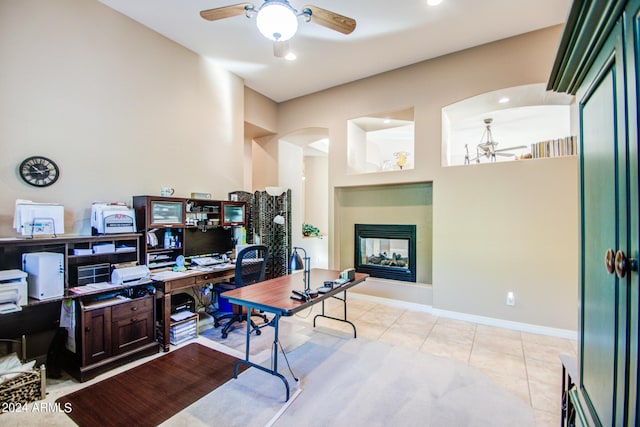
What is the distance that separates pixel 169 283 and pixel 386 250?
334 centimetres

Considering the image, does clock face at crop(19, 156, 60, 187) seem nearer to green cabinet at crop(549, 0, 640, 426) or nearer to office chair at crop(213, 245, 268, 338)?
office chair at crop(213, 245, 268, 338)

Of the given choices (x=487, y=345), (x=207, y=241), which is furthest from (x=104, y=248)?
(x=487, y=345)

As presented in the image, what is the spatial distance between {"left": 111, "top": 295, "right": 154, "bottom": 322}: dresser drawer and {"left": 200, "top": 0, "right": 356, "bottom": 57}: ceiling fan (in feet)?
9.05

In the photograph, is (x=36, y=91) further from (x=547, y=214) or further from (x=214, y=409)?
(x=547, y=214)

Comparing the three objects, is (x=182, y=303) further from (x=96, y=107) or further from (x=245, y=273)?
(x=96, y=107)

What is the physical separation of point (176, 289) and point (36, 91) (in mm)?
2259

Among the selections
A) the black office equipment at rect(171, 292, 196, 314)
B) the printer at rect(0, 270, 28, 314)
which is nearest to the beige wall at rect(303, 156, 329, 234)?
the black office equipment at rect(171, 292, 196, 314)

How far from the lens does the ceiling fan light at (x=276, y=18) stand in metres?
2.25

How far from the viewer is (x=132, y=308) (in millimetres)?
2822

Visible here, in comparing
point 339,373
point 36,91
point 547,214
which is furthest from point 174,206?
point 547,214

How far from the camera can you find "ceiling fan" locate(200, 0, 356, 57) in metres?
2.26

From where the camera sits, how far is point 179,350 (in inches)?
122

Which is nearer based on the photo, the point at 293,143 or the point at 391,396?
the point at 391,396

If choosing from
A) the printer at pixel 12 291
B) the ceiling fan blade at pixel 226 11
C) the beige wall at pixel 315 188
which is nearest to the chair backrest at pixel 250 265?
the printer at pixel 12 291
